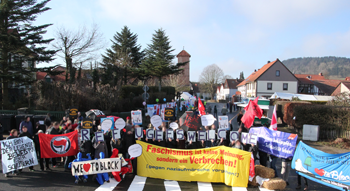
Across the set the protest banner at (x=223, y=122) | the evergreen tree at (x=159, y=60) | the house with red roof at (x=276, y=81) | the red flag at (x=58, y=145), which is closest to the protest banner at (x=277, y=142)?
the protest banner at (x=223, y=122)

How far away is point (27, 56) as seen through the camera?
21.5 m

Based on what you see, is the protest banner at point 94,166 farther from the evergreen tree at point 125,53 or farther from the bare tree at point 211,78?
the bare tree at point 211,78

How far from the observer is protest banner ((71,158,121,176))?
6.89 metres

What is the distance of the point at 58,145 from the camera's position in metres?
8.15

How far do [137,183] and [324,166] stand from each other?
5.85m

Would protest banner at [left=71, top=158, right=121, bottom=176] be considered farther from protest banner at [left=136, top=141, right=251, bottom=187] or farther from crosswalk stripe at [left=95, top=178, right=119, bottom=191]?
protest banner at [left=136, top=141, right=251, bottom=187]

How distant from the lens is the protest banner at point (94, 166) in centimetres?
689

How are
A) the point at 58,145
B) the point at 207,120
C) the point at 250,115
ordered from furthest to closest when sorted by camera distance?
the point at 250,115
the point at 207,120
the point at 58,145

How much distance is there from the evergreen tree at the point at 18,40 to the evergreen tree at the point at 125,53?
15.7 meters

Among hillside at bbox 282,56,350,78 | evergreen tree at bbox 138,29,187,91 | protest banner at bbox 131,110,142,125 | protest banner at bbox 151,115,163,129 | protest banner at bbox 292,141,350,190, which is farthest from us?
hillside at bbox 282,56,350,78

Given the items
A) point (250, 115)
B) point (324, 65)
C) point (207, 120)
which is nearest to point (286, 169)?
point (250, 115)

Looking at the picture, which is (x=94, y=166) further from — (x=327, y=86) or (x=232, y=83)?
(x=232, y=83)

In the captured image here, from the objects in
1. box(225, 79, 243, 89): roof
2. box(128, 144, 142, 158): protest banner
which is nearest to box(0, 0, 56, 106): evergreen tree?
box(128, 144, 142, 158): protest banner

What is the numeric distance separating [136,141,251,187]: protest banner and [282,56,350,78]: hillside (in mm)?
122422
